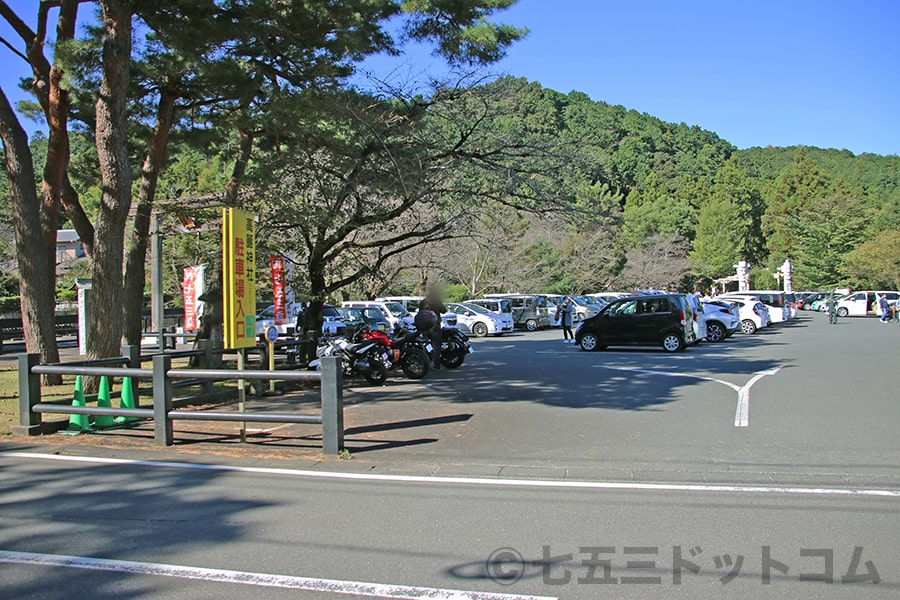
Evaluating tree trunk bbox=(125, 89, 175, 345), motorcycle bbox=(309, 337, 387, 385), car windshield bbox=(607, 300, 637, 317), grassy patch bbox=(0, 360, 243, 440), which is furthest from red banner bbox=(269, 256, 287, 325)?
car windshield bbox=(607, 300, 637, 317)

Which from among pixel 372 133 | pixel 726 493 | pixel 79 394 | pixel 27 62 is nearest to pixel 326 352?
pixel 372 133

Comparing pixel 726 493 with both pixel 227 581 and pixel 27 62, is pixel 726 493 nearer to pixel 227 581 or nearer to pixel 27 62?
pixel 227 581

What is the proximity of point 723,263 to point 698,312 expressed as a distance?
164 feet

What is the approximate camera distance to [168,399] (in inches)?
328

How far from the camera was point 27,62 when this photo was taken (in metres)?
13.9

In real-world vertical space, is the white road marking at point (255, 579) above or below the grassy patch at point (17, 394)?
below

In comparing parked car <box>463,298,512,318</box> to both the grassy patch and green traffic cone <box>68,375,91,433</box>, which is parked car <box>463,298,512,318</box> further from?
green traffic cone <box>68,375,91,433</box>

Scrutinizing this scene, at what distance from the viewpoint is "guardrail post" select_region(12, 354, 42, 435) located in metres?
8.74

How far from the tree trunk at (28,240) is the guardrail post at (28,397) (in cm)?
393

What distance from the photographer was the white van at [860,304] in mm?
47656

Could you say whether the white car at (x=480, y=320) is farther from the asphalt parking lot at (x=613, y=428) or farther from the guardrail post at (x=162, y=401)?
the guardrail post at (x=162, y=401)

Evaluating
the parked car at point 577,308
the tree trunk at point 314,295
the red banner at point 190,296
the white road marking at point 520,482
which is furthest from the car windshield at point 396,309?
the white road marking at point 520,482

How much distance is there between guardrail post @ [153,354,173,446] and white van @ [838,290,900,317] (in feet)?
163

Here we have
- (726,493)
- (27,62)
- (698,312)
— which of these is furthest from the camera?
(698,312)
